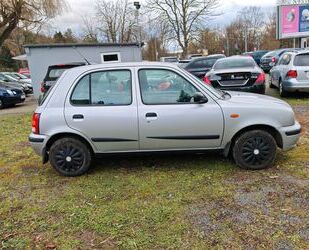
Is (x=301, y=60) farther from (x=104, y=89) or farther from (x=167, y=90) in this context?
(x=104, y=89)

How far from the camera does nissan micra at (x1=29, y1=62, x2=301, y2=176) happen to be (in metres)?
4.72

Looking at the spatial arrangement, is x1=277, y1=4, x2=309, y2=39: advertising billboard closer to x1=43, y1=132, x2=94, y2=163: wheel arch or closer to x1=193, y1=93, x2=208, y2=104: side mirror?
x1=193, y1=93, x2=208, y2=104: side mirror

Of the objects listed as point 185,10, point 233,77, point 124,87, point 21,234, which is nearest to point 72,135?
point 124,87

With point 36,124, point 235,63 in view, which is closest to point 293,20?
point 235,63

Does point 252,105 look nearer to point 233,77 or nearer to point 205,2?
point 233,77

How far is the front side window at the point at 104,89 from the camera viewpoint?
4.82 metres

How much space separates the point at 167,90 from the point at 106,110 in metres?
0.91

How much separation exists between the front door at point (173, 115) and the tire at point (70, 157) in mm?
878

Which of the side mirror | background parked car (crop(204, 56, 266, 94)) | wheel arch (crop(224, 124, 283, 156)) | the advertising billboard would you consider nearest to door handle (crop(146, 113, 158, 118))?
the side mirror

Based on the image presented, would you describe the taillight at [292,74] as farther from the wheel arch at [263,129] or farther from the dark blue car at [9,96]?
the dark blue car at [9,96]

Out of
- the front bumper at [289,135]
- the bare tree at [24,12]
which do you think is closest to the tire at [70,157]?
the front bumper at [289,135]

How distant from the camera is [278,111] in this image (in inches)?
187

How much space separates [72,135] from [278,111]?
297 cm

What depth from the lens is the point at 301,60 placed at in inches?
404
